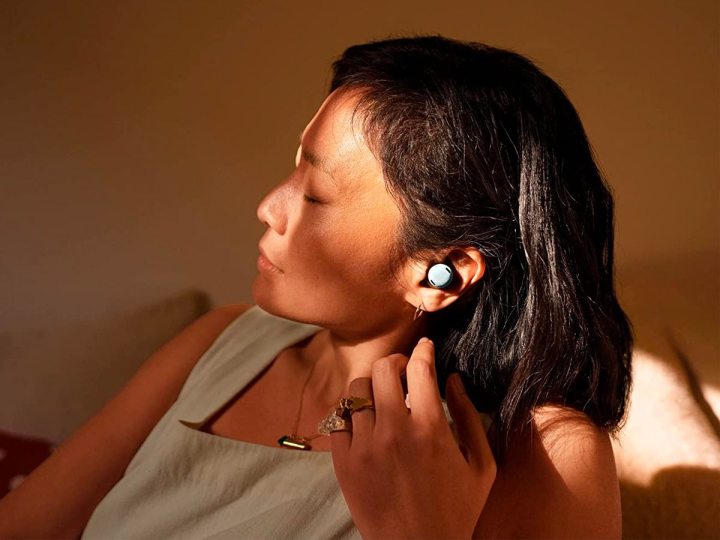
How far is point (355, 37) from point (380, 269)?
0.93m

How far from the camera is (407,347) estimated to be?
119cm

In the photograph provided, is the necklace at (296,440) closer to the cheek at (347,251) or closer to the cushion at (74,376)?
the cheek at (347,251)

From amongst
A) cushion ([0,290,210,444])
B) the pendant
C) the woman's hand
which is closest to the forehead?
the woman's hand

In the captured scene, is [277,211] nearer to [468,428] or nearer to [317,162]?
[317,162]

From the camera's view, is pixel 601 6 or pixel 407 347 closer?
pixel 407 347

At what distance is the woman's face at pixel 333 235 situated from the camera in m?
1.02

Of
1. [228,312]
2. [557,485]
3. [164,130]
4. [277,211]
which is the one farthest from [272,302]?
[164,130]

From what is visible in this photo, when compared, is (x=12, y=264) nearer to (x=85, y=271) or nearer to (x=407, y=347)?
(x=85, y=271)

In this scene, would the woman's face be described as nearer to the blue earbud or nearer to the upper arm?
the blue earbud

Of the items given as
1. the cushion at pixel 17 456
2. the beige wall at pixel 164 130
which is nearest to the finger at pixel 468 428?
the beige wall at pixel 164 130

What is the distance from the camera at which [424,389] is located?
97 cm

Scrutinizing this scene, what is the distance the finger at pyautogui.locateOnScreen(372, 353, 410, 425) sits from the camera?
94 centimetres

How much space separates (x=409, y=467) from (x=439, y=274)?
0.27 m

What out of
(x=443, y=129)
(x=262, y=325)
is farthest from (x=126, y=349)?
(x=443, y=129)
